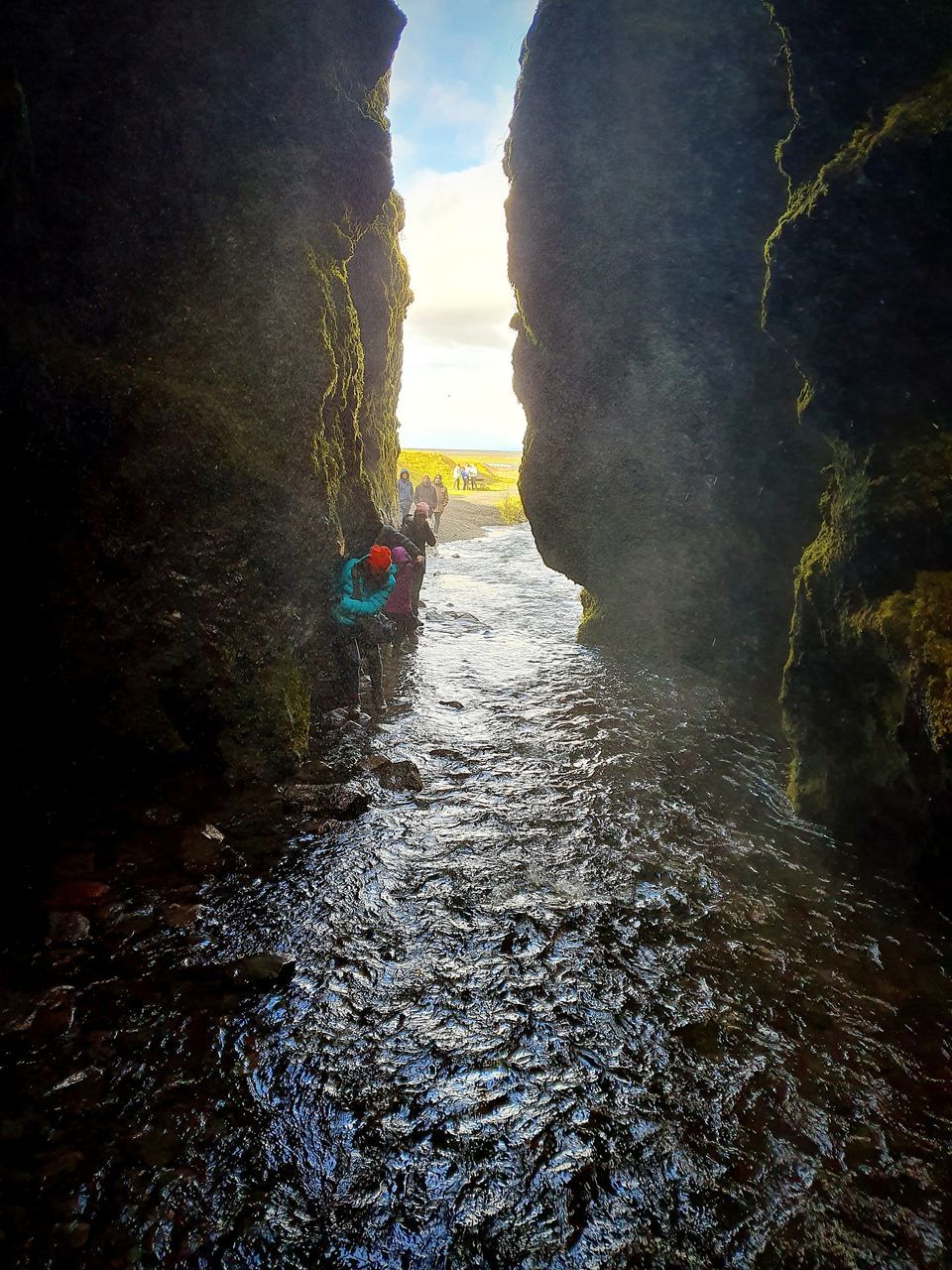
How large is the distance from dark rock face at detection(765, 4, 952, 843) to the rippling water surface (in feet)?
4.85

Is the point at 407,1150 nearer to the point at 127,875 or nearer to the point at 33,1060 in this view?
the point at 33,1060

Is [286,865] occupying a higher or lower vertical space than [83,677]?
lower

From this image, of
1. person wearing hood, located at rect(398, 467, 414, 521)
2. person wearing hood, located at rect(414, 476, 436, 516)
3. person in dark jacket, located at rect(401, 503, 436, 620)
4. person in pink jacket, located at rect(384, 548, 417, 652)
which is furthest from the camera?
person wearing hood, located at rect(414, 476, 436, 516)

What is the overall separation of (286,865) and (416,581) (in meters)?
11.3

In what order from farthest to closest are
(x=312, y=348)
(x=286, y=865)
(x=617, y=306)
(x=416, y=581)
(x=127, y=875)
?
(x=416, y=581) → (x=617, y=306) → (x=312, y=348) → (x=286, y=865) → (x=127, y=875)

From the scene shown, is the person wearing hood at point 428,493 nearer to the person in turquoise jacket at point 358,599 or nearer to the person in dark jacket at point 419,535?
the person in dark jacket at point 419,535

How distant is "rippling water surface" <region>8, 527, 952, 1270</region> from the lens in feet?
11.6

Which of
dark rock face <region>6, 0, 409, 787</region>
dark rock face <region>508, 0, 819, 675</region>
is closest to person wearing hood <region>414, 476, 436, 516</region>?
dark rock face <region>508, 0, 819, 675</region>

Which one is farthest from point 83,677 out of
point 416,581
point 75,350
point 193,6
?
point 416,581

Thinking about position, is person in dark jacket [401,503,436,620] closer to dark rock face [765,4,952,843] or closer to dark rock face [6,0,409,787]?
dark rock face [6,0,409,787]

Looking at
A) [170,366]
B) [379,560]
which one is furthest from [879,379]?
[170,366]

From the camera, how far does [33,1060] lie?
4.29 meters

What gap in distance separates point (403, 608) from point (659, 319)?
29.3 feet

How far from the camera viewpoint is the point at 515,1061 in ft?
15.1
